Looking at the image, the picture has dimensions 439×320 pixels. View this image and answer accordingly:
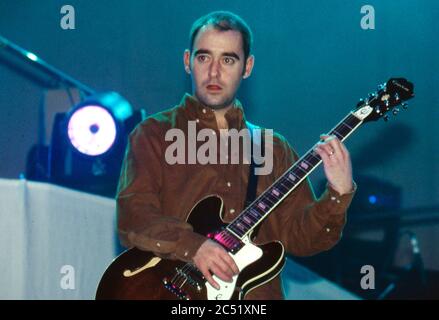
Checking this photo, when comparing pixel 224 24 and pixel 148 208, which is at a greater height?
pixel 224 24

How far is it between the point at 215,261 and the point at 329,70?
378cm

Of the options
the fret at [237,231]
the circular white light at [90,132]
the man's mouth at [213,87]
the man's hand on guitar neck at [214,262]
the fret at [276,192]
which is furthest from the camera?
the circular white light at [90,132]

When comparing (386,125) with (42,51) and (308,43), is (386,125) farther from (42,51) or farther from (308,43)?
(42,51)

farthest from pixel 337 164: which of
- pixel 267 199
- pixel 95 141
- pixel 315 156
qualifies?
pixel 95 141

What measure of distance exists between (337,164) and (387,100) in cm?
40

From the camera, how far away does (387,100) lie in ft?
8.57

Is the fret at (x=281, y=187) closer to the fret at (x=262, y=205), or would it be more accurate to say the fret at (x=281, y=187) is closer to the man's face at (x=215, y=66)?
the fret at (x=262, y=205)

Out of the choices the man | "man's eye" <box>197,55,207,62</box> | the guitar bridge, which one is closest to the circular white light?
the man

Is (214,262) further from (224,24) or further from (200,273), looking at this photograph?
(224,24)

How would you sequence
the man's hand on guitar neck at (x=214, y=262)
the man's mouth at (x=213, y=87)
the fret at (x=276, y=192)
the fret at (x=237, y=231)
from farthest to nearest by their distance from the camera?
the man's mouth at (x=213, y=87)
the fret at (x=276, y=192)
the fret at (x=237, y=231)
the man's hand on guitar neck at (x=214, y=262)

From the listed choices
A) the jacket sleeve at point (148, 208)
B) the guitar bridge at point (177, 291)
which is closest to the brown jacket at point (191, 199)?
the jacket sleeve at point (148, 208)

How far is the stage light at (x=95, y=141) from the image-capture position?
12.9 ft

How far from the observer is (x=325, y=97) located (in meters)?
5.71

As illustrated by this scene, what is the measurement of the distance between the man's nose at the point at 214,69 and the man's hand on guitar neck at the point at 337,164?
0.48m
